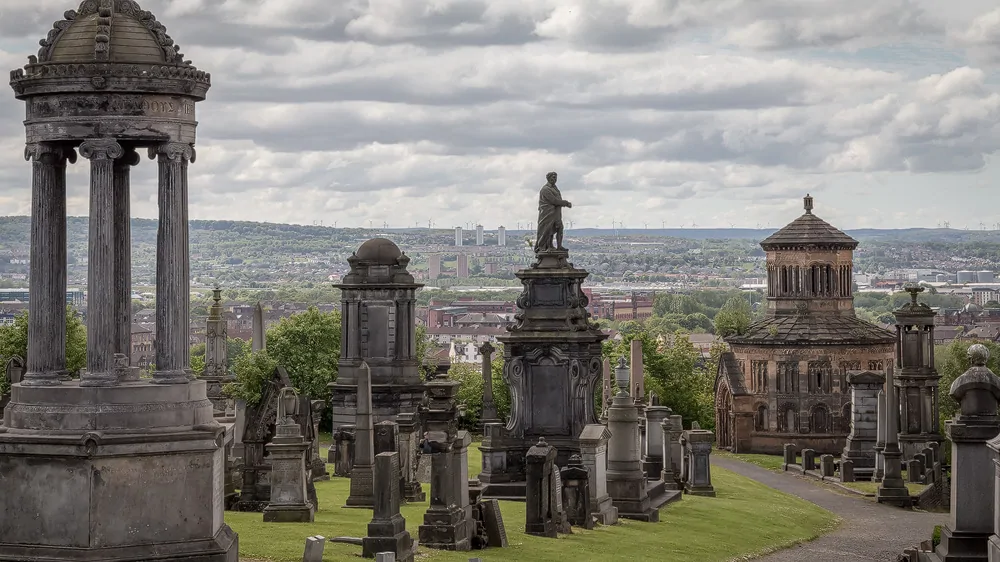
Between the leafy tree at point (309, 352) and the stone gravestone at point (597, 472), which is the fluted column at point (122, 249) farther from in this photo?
the leafy tree at point (309, 352)

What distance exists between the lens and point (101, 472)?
639 inches

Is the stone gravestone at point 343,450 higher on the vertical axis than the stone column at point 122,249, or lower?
lower

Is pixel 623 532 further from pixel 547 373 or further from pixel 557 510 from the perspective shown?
pixel 547 373

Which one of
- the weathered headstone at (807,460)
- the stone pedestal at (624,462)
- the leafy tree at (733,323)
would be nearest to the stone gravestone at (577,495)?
the stone pedestal at (624,462)

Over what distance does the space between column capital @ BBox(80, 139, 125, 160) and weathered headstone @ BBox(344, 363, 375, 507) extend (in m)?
11.5

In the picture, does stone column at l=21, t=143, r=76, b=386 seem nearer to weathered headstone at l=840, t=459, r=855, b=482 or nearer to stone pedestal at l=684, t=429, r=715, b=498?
stone pedestal at l=684, t=429, r=715, b=498

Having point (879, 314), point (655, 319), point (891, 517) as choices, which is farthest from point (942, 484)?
point (879, 314)

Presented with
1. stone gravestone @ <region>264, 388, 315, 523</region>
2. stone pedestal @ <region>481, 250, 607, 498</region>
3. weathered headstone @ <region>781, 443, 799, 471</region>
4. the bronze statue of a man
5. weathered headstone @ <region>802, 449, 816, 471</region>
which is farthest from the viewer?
weathered headstone @ <region>781, 443, 799, 471</region>

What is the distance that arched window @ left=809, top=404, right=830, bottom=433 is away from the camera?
6350 centimetres

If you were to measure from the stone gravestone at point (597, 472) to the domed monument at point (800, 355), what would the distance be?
34750mm

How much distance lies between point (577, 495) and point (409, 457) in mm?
4513

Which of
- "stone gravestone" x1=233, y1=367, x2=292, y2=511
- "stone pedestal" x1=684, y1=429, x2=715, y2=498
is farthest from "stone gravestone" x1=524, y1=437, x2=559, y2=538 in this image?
"stone pedestal" x1=684, y1=429, x2=715, y2=498

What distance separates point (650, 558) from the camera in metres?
24.4

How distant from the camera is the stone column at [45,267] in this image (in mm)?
16609
